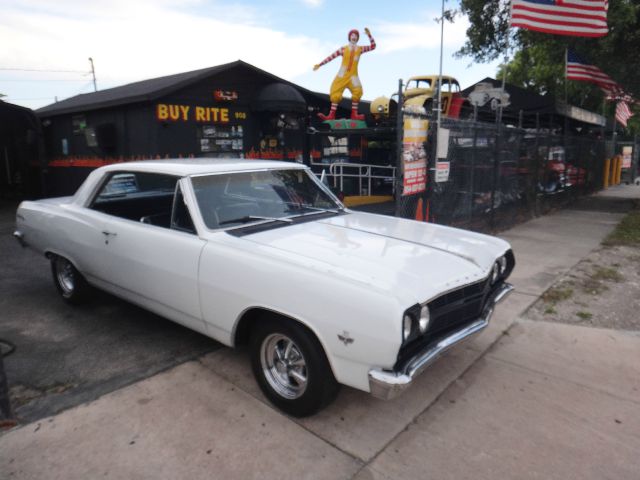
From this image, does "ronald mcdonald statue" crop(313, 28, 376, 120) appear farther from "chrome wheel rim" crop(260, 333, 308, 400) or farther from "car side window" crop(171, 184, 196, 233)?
"chrome wheel rim" crop(260, 333, 308, 400)

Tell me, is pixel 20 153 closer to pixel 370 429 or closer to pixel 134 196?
pixel 134 196

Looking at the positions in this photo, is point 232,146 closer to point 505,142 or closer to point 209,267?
point 505,142

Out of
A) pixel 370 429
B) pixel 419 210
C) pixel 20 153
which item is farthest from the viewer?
pixel 20 153

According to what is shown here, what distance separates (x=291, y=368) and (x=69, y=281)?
2917 millimetres

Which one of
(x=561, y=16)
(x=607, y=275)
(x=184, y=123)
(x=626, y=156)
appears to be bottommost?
(x=607, y=275)

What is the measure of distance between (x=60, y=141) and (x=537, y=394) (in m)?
14.1

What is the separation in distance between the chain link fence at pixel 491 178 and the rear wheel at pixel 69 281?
3.77 meters

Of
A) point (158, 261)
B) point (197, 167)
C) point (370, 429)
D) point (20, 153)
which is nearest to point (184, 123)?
point (20, 153)

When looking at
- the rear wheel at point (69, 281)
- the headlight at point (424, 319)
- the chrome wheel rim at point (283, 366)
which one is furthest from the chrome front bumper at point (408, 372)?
the rear wheel at point (69, 281)

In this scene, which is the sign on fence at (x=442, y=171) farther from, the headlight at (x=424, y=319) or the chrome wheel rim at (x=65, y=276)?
the chrome wheel rim at (x=65, y=276)

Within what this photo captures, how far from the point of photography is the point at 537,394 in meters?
3.35

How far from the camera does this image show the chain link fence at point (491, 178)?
7070 millimetres

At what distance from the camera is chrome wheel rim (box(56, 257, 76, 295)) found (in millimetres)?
4664

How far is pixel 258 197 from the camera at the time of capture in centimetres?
382
